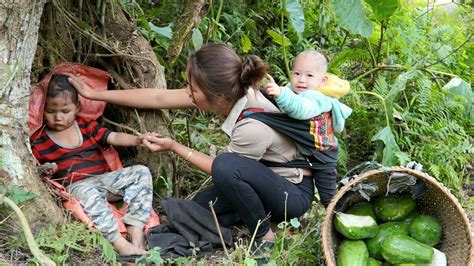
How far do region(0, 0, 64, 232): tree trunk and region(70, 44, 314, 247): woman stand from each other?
1.52 feet

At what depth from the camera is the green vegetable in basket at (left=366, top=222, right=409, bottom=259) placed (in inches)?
116

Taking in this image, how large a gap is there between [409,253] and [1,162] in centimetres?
184

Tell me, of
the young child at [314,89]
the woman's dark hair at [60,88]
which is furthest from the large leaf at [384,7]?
the woman's dark hair at [60,88]

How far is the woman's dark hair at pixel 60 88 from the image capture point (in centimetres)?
309

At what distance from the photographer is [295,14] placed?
12.2 feet

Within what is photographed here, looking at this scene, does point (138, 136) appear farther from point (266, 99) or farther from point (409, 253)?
point (409, 253)

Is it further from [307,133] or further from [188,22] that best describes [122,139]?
[307,133]

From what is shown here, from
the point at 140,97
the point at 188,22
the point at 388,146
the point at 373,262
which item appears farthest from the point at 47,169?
the point at 388,146

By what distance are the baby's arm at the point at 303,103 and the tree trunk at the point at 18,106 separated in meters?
1.14

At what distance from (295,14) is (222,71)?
3.54 feet

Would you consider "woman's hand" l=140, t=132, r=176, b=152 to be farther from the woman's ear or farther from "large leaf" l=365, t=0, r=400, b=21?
"large leaf" l=365, t=0, r=400, b=21

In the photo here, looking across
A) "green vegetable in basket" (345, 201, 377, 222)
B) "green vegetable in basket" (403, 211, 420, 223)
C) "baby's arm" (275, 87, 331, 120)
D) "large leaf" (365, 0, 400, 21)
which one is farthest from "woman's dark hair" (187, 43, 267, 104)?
"large leaf" (365, 0, 400, 21)

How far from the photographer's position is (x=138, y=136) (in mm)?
3252

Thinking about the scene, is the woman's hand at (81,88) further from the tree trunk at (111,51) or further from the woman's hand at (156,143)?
the woman's hand at (156,143)
